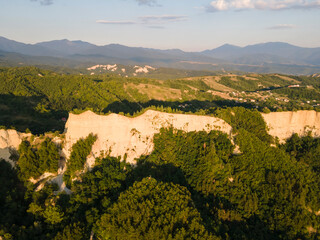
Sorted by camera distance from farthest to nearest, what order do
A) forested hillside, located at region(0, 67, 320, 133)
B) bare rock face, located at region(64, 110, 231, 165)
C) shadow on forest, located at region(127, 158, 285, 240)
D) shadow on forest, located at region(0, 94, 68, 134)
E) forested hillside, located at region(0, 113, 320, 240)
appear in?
forested hillside, located at region(0, 67, 320, 133) → shadow on forest, located at region(0, 94, 68, 134) → bare rock face, located at region(64, 110, 231, 165) → shadow on forest, located at region(127, 158, 285, 240) → forested hillside, located at region(0, 113, 320, 240)

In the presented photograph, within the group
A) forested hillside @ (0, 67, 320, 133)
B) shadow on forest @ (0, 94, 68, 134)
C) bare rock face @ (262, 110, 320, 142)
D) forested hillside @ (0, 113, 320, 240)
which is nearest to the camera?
forested hillside @ (0, 113, 320, 240)

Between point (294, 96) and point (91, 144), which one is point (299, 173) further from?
point (294, 96)

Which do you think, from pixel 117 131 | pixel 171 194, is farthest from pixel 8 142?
pixel 171 194

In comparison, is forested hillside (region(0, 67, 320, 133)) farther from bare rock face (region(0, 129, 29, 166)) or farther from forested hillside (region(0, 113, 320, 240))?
forested hillside (region(0, 113, 320, 240))

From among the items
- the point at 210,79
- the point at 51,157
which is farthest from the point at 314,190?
the point at 210,79

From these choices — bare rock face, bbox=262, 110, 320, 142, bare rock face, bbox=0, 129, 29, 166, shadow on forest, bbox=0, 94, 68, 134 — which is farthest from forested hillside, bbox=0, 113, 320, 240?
shadow on forest, bbox=0, 94, 68, 134
